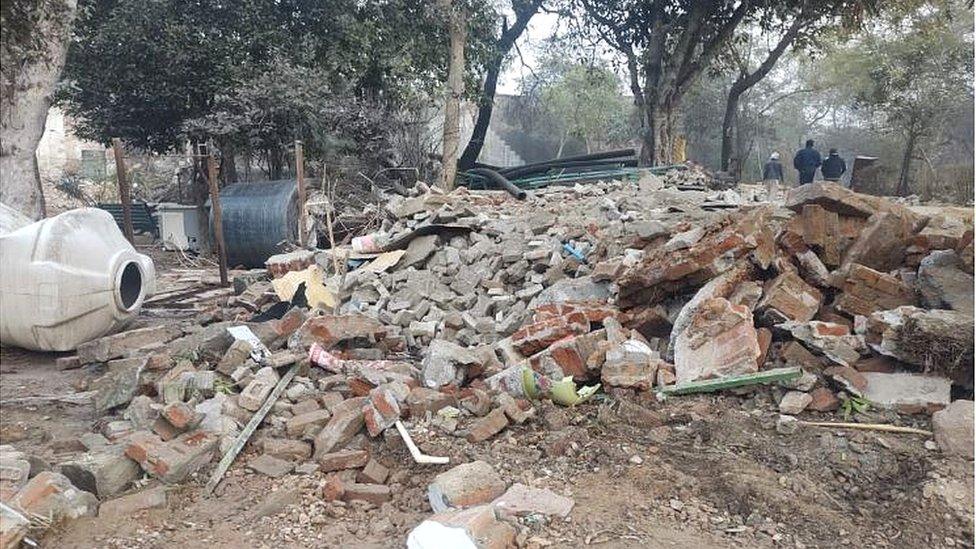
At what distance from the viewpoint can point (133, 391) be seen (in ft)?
14.5

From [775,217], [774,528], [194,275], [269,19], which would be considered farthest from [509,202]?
A: [774,528]

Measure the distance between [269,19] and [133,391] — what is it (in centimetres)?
981

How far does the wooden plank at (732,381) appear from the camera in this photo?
12.4 feet

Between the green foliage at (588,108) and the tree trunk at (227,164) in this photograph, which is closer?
the tree trunk at (227,164)

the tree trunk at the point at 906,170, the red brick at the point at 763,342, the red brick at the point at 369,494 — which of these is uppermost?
the tree trunk at the point at 906,170

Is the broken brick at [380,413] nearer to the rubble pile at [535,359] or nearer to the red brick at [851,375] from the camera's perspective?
the rubble pile at [535,359]

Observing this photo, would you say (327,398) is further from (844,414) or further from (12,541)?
(844,414)

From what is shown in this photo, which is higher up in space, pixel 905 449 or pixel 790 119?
pixel 790 119

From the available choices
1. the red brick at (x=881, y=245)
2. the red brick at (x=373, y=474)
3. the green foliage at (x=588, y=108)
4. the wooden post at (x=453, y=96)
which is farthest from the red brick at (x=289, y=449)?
the green foliage at (x=588, y=108)

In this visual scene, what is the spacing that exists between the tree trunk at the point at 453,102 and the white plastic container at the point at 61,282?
7857mm

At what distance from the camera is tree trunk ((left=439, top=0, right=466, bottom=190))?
42.8ft

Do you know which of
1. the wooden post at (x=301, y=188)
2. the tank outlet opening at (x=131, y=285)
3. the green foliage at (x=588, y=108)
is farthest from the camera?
the green foliage at (x=588, y=108)

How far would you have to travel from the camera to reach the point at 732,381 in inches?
150

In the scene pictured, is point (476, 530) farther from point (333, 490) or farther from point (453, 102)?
point (453, 102)
